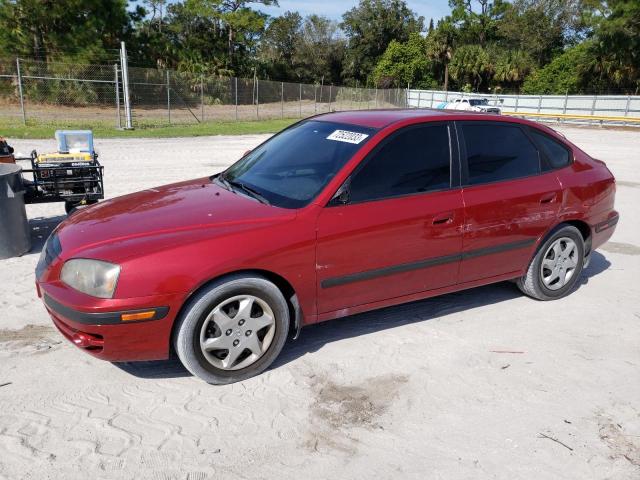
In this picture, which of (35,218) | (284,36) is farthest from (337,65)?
(35,218)

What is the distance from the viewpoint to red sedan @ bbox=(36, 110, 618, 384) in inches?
126

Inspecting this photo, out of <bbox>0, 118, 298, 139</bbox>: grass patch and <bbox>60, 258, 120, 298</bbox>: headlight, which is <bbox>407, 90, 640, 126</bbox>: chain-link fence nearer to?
<bbox>0, 118, 298, 139</bbox>: grass patch

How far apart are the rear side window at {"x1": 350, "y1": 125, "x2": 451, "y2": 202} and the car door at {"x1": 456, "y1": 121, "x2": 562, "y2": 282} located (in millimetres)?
201

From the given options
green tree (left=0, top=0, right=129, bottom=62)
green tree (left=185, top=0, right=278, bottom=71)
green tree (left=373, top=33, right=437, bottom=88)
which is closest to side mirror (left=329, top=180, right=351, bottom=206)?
green tree (left=0, top=0, right=129, bottom=62)

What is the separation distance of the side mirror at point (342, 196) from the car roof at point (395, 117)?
0.61 m

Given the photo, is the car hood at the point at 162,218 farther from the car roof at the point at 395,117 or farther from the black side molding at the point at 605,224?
the black side molding at the point at 605,224

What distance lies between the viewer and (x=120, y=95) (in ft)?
78.3

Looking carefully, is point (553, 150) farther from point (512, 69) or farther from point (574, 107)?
point (512, 69)

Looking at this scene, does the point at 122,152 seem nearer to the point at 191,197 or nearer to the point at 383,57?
the point at 191,197

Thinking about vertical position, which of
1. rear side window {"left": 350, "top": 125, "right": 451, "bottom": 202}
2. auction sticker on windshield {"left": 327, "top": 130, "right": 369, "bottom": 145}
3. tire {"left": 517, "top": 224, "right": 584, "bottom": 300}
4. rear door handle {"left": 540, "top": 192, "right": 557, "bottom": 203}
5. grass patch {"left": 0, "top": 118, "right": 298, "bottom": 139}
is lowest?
grass patch {"left": 0, "top": 118, "right": 298, "bottom": 139}

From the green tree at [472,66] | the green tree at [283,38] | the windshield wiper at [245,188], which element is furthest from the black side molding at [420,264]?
the green tree at [283,38]

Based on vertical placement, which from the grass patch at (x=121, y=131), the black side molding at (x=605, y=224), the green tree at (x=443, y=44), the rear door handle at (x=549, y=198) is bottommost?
the grass patch at (x=121, y=131)

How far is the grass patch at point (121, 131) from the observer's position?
18391 millimetres

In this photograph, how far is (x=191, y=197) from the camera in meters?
4.09
